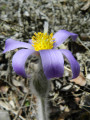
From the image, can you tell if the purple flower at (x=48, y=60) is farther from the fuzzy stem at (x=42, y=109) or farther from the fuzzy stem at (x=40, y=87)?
the fuzzy stem at (x=42, y=109)

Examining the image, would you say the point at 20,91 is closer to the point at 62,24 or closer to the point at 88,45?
the point at 88,45

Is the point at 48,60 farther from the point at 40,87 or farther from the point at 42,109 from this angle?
the point at 42,109

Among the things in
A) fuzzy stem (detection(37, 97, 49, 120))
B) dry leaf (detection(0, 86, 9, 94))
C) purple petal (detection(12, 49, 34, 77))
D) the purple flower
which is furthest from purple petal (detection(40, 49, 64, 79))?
dry leaf (detection(0, 86, 9, 94))

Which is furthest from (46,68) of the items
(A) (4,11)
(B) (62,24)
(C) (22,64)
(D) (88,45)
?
(A) (4,11)

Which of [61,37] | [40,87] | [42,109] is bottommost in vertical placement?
[42,109]

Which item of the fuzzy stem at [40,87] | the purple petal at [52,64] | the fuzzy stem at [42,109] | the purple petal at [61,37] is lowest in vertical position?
the fuzzy stem at [42,109]

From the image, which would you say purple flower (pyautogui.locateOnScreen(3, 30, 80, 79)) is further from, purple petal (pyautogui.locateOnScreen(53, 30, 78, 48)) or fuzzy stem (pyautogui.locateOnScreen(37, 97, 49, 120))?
fuzzy stem (pyautogui.locateOnScreen(37, 97, 49, 120))

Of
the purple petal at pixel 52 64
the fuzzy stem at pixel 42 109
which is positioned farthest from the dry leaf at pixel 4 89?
the purple petal at pixel 52 64

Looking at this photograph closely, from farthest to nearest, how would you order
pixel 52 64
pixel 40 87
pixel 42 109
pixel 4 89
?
1. pixel 4 89
2. pixel 42 109
3. pixel 40 87
4. pixel 52 64

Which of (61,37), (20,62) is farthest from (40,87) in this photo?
(61,37)
